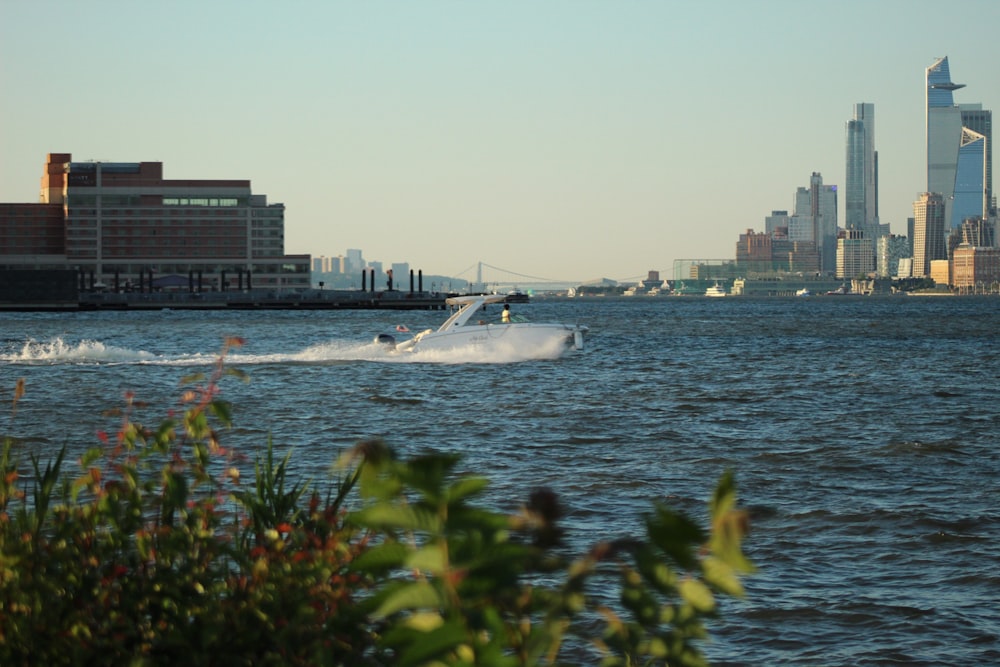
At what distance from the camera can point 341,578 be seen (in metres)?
4.96

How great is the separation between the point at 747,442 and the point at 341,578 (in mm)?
17249

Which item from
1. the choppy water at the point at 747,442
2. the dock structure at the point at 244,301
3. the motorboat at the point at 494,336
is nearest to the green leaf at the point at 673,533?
the choppy water at the point at 747,442

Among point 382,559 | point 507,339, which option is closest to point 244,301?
point 507,339

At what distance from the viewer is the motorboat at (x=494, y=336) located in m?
41.6

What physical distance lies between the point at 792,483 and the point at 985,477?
286cm

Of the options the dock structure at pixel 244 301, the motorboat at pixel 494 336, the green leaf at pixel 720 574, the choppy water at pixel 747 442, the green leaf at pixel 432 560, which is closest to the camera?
the green leaf at pixel 432 560

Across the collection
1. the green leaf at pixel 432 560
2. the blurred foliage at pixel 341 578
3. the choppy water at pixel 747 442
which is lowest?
the choppy water at pixel 747 442

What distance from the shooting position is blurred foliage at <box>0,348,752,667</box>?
8.92 feet

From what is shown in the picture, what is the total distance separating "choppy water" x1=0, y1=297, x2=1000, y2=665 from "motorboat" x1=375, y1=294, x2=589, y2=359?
0.69 m

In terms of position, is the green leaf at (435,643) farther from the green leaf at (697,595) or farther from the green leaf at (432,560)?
the green leaf at (697,595)

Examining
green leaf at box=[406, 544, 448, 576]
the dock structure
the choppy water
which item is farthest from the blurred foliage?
the dock structure

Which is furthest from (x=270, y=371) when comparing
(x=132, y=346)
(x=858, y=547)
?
(x=858, y=547)

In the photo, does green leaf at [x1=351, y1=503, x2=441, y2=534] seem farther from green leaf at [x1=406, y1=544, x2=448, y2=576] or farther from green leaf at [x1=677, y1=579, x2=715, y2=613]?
green leaf at [x1=677, y1=579, x2=715, y2=613]

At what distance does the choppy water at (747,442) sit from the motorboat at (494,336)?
0.69 metres
